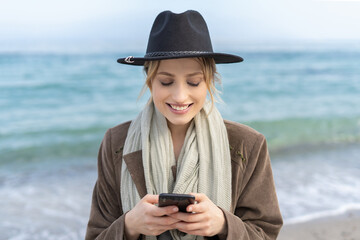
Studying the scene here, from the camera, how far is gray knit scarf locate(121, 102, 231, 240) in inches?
78.2

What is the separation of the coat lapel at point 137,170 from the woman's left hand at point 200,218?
0.34 meters

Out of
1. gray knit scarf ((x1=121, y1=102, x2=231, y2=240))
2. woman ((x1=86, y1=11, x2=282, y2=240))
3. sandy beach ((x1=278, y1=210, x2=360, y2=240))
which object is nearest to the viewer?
woman ((x1=86, y1=11, x2=282, y2=240))

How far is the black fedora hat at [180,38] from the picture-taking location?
1.83m

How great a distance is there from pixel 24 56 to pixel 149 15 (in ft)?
31.8

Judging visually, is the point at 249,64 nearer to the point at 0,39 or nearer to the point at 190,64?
the point at 0,39

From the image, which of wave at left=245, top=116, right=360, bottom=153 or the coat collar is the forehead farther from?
wave at left=245, top=116, right=360, bottom=153

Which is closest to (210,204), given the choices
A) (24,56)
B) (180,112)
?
(180,112)

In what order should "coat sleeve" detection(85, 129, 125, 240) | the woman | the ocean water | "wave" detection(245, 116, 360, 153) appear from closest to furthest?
1. the woman
2. "coat sleeve" detection(85, 129, 125, 240)
3. the ocean water
4. "wave" detection(245, 116, 360, 153)

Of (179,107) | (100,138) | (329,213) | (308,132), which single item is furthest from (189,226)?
(308,132)

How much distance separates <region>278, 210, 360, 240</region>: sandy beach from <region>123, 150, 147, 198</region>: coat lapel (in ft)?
7.01

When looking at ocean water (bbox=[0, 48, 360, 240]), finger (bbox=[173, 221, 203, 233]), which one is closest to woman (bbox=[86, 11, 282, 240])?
finger (bbox=[173, 221, 203, 233])

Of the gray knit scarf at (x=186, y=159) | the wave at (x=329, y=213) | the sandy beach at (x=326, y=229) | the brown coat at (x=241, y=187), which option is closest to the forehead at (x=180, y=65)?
the gray knit scarf at (x=186, y=159)

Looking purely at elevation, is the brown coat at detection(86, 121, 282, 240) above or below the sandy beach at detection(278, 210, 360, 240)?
above

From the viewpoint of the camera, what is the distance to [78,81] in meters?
15.0
